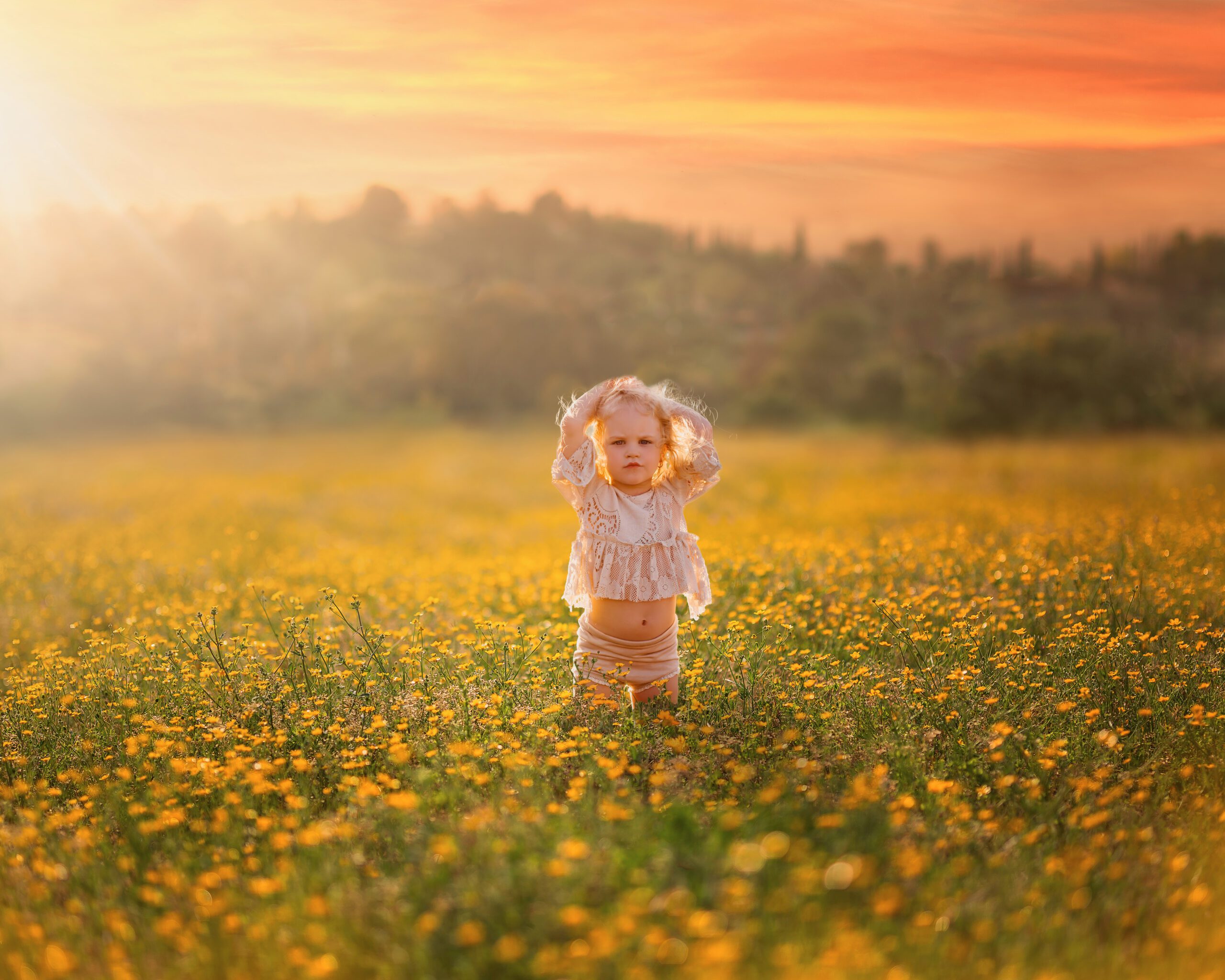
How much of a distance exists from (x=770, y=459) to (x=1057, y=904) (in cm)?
1792

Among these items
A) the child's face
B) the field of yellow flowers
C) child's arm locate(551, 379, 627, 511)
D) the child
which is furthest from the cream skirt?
the child's face

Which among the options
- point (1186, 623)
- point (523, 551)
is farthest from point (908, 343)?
point (1186, 623)

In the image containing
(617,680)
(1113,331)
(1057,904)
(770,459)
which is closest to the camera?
(1057,904)

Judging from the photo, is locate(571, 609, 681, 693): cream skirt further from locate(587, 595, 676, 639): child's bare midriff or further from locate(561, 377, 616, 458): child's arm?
locate(561, 377, 616, 458): child's arm

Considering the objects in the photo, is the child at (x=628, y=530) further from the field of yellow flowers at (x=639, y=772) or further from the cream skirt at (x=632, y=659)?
the field of yellow flowers at (x=639, y=772)

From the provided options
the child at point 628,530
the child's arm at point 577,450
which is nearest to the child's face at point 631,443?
the child at point 628,530

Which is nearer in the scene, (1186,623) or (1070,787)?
(1070,787)

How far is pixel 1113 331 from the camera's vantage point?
31312mm

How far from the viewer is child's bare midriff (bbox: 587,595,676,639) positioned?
17.8 feet

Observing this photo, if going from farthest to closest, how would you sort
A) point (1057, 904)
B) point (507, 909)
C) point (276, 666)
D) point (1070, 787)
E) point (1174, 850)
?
point (276, 666)
point (1070, 787)
point (1174, 850)
point (1057, 904)
point (507, 909)

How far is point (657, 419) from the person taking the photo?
557cm

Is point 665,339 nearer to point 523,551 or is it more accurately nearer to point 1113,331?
point 1113,331

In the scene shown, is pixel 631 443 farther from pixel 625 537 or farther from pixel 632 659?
pixel 632 659

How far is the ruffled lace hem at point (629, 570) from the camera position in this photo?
5398 millimetres
